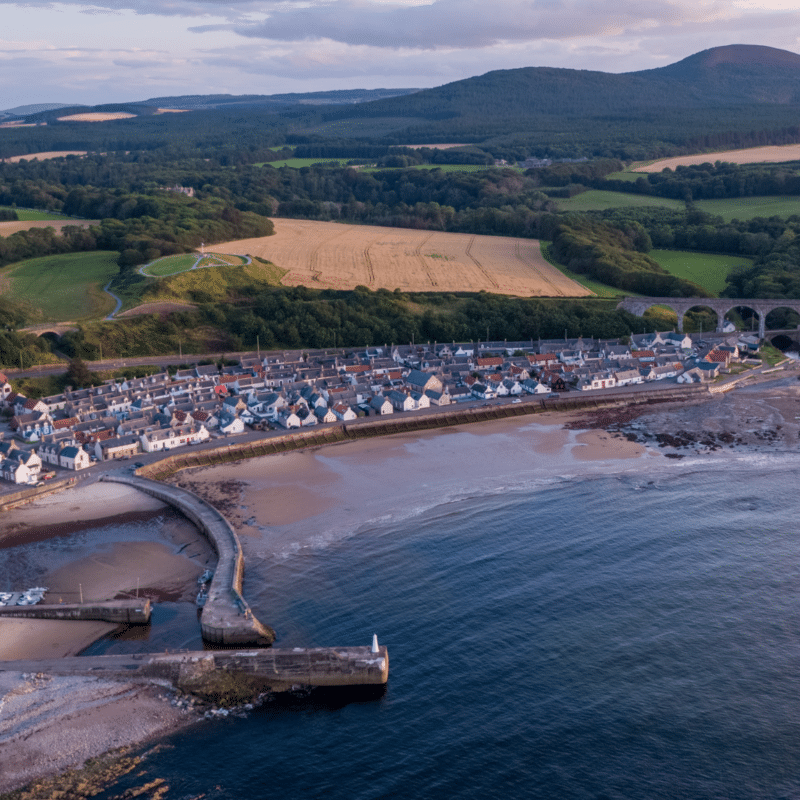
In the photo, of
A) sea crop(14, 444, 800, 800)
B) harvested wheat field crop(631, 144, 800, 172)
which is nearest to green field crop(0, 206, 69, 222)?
sea crop(14, 444, 800, 800)

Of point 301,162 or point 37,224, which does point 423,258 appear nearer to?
point 37,224

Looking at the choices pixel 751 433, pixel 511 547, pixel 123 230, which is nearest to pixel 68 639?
pixel 511 547

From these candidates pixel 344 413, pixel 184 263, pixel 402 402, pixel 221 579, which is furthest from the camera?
pixel 184 263

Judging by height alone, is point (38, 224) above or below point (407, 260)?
above

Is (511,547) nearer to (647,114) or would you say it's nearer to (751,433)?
(751,433)

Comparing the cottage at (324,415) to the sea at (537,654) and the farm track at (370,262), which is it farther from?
the farm track at (370,262)

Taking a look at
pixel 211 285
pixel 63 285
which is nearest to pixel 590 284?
pixel 211 285
